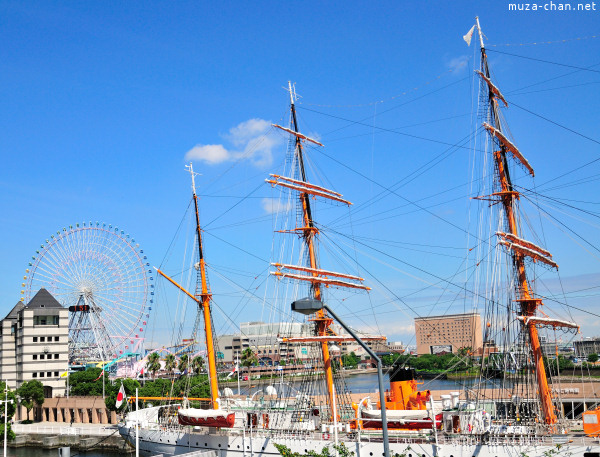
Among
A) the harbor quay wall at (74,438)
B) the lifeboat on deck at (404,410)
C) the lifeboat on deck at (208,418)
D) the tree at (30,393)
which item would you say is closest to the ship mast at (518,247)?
the lifeboat on deck at (404,410)

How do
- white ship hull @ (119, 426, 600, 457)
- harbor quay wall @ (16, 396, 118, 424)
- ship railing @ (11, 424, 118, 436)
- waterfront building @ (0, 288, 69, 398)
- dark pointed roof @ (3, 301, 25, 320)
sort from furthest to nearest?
1. dark pointed roof @ (3, 301, 25, 320)
2. waterfront building @ (0, 288, 69, 398)
3. harbor quay wall @ (16, 396, 118, 424)
4. ship railing @ (11, 424, 118, 436)
5. white ship hull @ (119, 426, 600, 457)

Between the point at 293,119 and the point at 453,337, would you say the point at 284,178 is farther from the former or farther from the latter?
the point at 453,337

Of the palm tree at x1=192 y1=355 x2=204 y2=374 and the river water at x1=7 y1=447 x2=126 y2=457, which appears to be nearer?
the river water at x1=7 y1=447 x2=126 y2=457

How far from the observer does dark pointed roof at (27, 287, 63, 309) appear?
87.7 m

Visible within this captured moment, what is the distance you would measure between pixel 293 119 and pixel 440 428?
2668 centimetres

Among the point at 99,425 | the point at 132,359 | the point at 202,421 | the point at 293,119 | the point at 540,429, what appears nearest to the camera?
the point at 540,429

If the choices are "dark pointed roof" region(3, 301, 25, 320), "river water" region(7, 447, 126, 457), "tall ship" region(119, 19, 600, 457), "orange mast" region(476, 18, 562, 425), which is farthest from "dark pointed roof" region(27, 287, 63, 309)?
"orange mast" region(476, 18, 562, 425)

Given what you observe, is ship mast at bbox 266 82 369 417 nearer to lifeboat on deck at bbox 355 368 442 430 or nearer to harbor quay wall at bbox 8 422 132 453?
lifeboat on deck at bbox 355 368 442 430

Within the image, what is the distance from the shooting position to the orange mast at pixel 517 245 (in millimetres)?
33316

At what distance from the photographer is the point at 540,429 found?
31.2 meters

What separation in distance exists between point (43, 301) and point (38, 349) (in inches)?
331

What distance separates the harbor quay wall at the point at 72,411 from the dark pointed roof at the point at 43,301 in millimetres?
14556

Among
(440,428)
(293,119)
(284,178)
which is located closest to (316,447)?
(440,428)

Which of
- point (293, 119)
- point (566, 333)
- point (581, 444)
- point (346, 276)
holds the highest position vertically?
point (293, 119)
